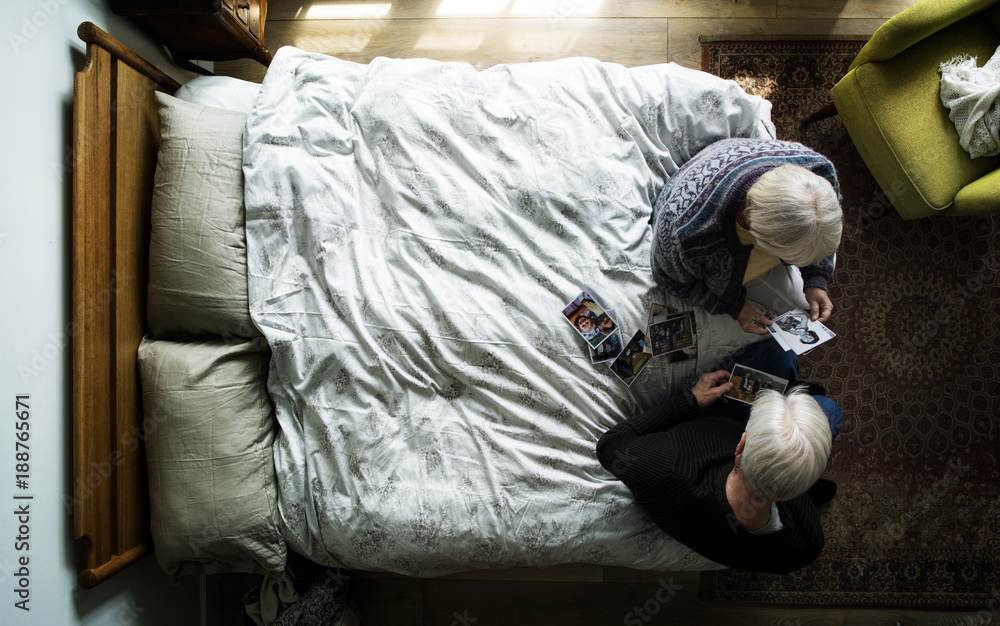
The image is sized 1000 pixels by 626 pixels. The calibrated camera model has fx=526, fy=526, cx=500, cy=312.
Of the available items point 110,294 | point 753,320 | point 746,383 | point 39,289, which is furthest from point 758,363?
point 39,289

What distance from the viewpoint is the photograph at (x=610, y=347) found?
1.64 m

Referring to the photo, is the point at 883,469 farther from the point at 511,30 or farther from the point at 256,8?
the point at 256,8

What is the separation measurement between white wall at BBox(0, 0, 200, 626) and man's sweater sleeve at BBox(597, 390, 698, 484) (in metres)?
1.52

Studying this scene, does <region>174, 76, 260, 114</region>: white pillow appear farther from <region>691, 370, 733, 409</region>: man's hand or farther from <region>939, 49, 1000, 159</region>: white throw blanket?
<region>939, 49, 1000, 159</region>: white throw blanket

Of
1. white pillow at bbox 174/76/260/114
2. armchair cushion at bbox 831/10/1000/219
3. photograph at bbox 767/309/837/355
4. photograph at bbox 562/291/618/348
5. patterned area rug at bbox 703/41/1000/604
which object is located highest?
white pillow at bbox 174/76/260/114

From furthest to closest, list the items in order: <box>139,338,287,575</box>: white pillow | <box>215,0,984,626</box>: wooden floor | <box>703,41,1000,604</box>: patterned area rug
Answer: <box>215,0,984,626</box>: wooden floor, <box>703,41,1000,604</box>: patterned area rug, <box>139,338,287,575</box>: white pillow

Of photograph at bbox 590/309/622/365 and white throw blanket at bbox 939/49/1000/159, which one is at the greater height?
white throw blanket at bbox 939/49/1000/159

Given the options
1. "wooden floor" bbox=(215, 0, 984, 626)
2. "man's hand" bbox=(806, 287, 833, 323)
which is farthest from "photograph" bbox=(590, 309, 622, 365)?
"wooden floor" bbox=(215, 0, 984, 626)

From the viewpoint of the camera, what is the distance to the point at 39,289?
4.58ft

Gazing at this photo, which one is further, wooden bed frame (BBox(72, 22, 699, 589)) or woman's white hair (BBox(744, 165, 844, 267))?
wooden bed frame (BBox(72, 22, 699, 589))

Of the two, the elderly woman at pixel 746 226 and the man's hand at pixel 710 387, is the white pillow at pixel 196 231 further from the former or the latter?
the man's hand at pixel 710 387

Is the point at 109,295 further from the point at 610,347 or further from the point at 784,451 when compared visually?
the point at 784,451

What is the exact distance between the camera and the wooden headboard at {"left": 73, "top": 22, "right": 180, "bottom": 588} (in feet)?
4.70

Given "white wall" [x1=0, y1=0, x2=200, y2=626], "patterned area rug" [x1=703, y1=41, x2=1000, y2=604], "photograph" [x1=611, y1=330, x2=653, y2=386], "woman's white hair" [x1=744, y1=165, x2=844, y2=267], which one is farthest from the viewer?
"patterned area rug" [x1=703, y1=41, x2=1000, y2=604]
